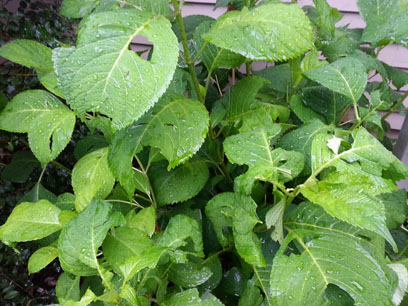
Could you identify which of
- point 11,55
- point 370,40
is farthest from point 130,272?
point 370,40

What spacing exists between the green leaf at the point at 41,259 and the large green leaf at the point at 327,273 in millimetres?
536

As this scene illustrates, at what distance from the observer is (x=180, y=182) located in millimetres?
966

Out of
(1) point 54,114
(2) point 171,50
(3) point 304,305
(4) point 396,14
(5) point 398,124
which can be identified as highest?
(2) point 171,50

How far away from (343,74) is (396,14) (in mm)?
395

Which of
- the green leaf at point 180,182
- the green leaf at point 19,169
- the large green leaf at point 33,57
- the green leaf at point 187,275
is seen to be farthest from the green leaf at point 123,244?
the green leaf at point 19,169

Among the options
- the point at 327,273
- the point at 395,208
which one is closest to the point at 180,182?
the point at 327,273

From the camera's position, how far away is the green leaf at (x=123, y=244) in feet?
2.37

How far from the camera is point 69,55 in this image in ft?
1.86

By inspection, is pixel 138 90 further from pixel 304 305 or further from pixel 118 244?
pixel 304 305

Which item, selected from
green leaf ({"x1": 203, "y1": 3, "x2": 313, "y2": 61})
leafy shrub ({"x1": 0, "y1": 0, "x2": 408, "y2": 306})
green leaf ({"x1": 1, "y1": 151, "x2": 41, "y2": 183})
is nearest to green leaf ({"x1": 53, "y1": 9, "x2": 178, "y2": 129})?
leafy shrub ({"x1": 0, "y1": 0, "x2": 408, "y2": 306})

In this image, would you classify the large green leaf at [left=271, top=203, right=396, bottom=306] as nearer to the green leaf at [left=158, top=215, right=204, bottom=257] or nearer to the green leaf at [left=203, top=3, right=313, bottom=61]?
the green leaf at [left=158, top=215, right=204, bottom=257]

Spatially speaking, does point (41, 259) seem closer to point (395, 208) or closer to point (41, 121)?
point (41, 121)

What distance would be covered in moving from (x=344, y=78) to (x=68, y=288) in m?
0.92

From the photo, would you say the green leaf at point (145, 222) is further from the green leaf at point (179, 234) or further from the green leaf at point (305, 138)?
the green leaf at point (305, 138)
